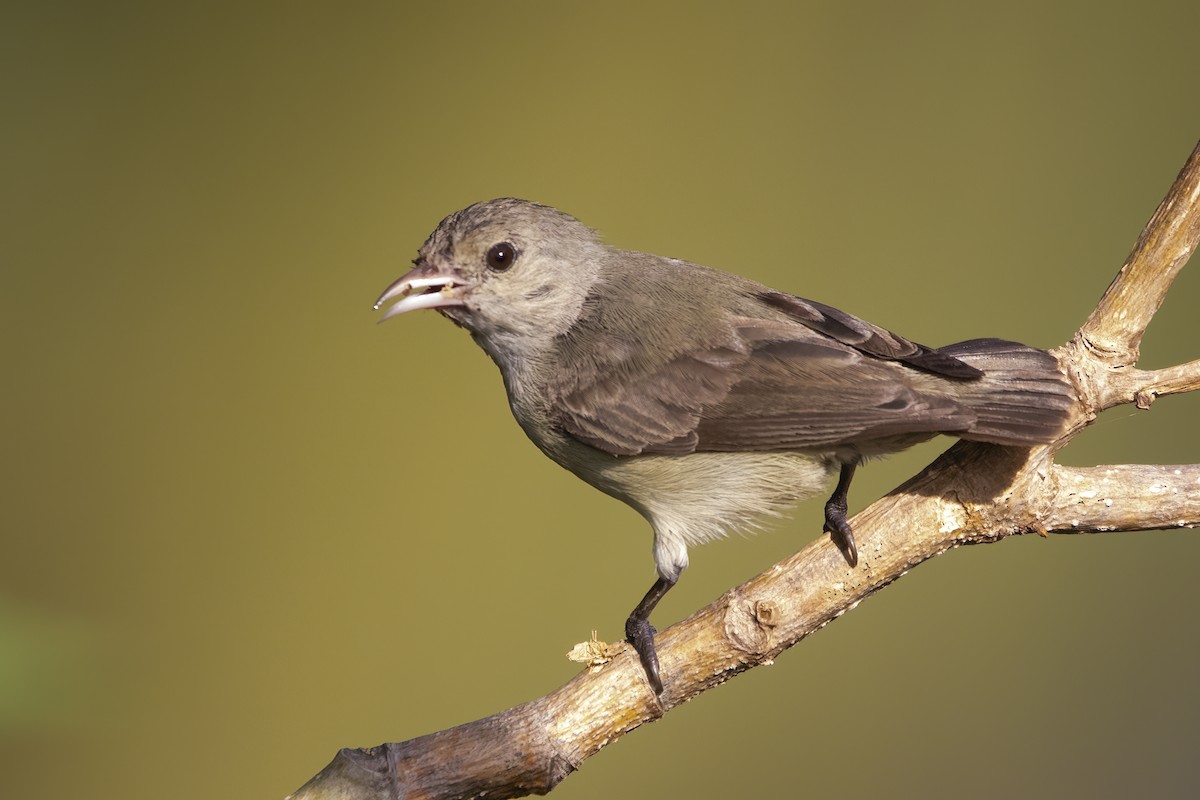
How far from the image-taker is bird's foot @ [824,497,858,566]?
1.78m

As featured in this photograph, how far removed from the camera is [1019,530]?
5.83 ft

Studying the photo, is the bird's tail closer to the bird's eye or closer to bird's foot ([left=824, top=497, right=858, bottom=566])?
bird's foot ([left=824, top=497, right=858, bottom=566])

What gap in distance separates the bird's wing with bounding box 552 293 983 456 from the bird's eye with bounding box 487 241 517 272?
256mm

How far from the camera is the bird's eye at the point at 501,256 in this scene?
1.98 meters

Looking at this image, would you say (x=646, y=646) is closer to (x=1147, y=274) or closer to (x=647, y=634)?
(x=647, y=634)

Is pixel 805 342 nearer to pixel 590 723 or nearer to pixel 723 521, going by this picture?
pixel 723 521

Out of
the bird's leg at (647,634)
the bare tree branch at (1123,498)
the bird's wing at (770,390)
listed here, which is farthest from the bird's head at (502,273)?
the bare tree branch at (1123,498)

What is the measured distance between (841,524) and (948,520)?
0.18 metres

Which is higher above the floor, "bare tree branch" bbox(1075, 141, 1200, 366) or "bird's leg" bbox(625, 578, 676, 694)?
"bare tree branch" bbox(1075, 141, 1200, 366)

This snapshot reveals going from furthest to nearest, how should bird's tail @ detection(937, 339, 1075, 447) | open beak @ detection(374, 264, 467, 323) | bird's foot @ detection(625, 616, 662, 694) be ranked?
open beak @ detection(374, 264, 467, 323) < bird's foot @ detection(625, 616, 662, 694) < bird's tail @ detection(937, 339, 1075, 447)

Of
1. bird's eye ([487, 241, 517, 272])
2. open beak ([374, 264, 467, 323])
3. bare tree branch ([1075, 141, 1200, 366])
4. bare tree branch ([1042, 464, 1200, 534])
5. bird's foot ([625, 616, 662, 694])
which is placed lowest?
bare tree branch ([1042, 464, 1200, 534])

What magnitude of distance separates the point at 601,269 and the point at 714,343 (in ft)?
1.14

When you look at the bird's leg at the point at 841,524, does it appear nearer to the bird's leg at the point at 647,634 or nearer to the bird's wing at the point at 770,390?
the bird's wing at the point at 770,390

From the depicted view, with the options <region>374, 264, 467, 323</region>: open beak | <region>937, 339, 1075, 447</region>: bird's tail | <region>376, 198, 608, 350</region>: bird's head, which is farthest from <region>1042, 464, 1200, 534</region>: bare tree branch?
<region>374, 264, 467, 323</region>: open beak
